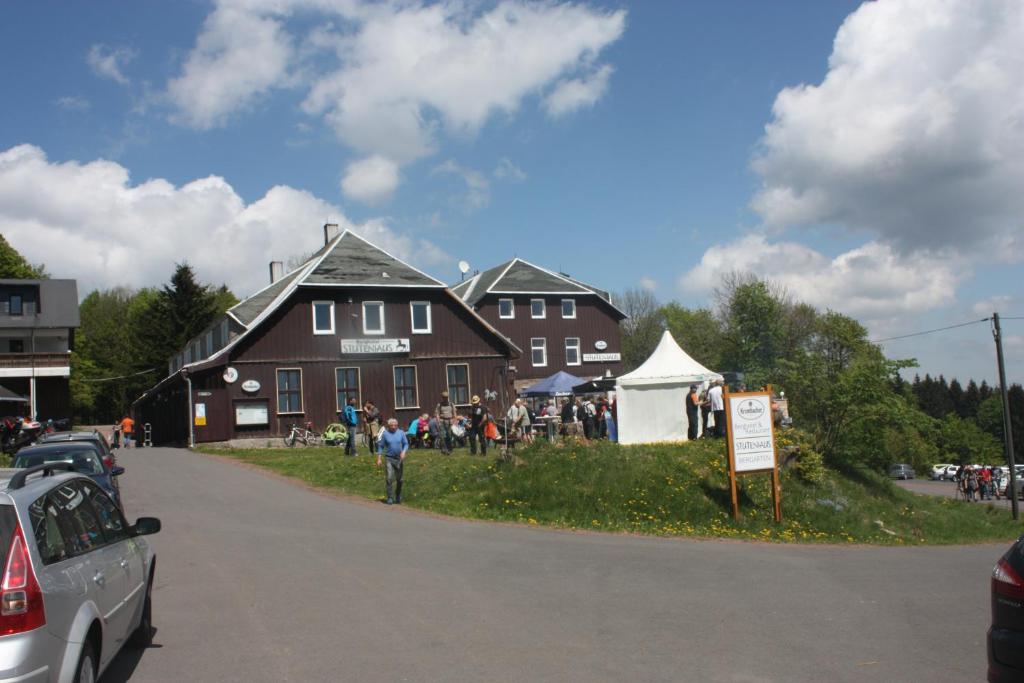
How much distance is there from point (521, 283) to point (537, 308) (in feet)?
6.18

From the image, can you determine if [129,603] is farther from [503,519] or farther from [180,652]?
[503,519]

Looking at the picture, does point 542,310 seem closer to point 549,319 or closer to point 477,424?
point 549,319

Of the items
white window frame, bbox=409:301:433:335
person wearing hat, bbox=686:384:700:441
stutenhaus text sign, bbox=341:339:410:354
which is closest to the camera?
person wearing hat, bbox=686:384:700:441

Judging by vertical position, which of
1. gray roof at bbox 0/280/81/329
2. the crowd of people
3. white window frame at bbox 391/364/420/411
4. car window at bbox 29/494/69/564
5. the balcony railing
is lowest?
the crowd of people

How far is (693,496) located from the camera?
18.4 m

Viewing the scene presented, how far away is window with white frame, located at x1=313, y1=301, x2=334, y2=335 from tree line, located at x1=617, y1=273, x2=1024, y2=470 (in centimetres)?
1871

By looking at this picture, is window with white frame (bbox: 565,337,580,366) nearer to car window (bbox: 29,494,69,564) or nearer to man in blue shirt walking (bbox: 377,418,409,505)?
man in blue shirt walking (bbox: 377,418,409,505)

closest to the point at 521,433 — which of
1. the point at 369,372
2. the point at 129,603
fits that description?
the point at 369,372

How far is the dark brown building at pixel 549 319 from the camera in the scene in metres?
56.0

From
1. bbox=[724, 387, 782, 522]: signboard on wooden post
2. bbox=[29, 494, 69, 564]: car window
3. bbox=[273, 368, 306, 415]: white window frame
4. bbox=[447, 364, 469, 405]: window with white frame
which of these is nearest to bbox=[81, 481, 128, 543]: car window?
bbox=[29, 494, 69, 564]: car window

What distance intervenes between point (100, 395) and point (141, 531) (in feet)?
239

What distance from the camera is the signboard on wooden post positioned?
58.0 ft

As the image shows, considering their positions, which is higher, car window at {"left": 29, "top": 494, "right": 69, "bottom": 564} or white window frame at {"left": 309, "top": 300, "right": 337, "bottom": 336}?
white window frame at {"left": 309, "top": 300, "right": 337, "bottom": 336}

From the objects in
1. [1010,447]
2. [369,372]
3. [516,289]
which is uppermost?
[516,289]
